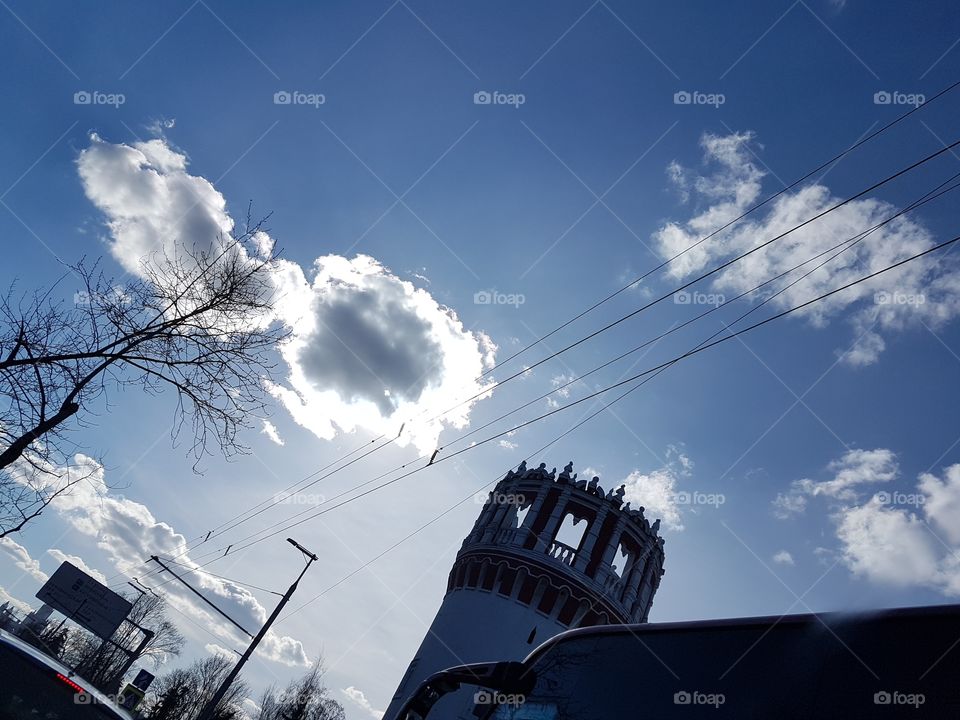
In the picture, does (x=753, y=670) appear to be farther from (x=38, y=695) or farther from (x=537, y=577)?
(x=537, y=577)

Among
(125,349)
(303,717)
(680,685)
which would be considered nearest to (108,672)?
(303,717)

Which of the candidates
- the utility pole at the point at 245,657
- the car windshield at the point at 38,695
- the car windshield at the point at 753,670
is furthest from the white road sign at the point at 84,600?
the car windshield at the point at 753,670

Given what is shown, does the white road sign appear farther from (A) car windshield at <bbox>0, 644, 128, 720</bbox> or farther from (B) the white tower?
(A) car windshield at <bbox>0, 644, 128, 720</bbox>

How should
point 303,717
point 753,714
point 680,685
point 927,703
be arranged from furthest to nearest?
point 303,717, point 680,685, point 753,714, point 927,703

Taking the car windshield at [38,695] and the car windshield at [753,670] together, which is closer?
the car windshield at [753,670]

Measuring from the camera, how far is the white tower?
22891 mm

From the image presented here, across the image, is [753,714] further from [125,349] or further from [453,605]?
[453,605]

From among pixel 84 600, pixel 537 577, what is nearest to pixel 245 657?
pixel 537 577

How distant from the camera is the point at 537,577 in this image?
23375 mm

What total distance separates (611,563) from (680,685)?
75.2ft

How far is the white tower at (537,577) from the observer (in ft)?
75.1

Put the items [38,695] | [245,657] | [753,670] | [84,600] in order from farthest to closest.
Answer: [84,600] → [245,657] → [38,695] → [753,670]

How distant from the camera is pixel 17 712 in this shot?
13.0ft

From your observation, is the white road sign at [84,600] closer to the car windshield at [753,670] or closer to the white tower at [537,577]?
the white tower at [537,577]
